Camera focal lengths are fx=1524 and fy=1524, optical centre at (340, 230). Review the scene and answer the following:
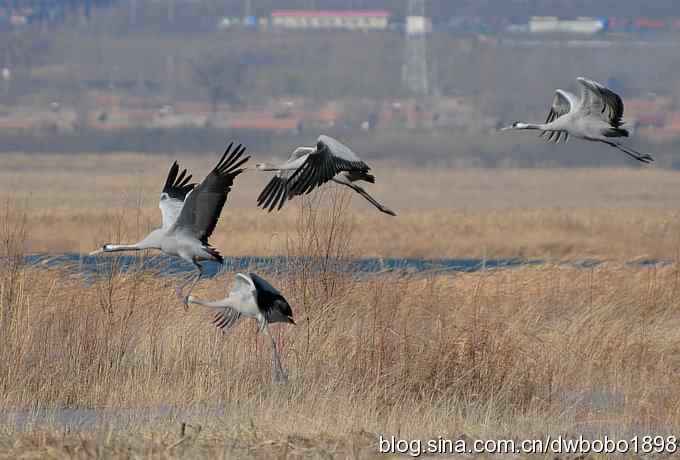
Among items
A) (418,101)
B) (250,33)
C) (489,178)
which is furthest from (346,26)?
(489,178)

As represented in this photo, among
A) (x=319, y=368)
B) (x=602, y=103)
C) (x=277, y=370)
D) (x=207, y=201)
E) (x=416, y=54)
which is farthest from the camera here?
(x=416, y=54)

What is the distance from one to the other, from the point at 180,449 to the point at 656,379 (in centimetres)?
419

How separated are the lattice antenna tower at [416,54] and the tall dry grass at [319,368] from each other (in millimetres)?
51200

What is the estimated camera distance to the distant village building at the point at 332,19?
77.1m

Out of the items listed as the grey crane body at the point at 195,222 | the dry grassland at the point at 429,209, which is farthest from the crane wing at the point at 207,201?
the dry grassland at the point at 429,209

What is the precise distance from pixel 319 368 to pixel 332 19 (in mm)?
69258

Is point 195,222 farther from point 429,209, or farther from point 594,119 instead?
point 429,209

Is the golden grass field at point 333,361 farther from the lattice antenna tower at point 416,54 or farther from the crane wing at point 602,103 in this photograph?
the lattice antenna tower at point 416,54

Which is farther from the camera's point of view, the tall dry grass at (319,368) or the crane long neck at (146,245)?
the crane long neck at (146,245)

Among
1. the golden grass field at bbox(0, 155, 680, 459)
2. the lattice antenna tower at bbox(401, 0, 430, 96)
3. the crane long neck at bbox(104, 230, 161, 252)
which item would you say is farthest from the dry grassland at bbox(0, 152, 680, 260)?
the lattice antenna tower at bbox(401, 0, 430, 96)

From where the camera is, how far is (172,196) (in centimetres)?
1014

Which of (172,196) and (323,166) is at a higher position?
(323,166)

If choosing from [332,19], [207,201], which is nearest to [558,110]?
[207,201]

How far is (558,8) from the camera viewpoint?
74562mm
